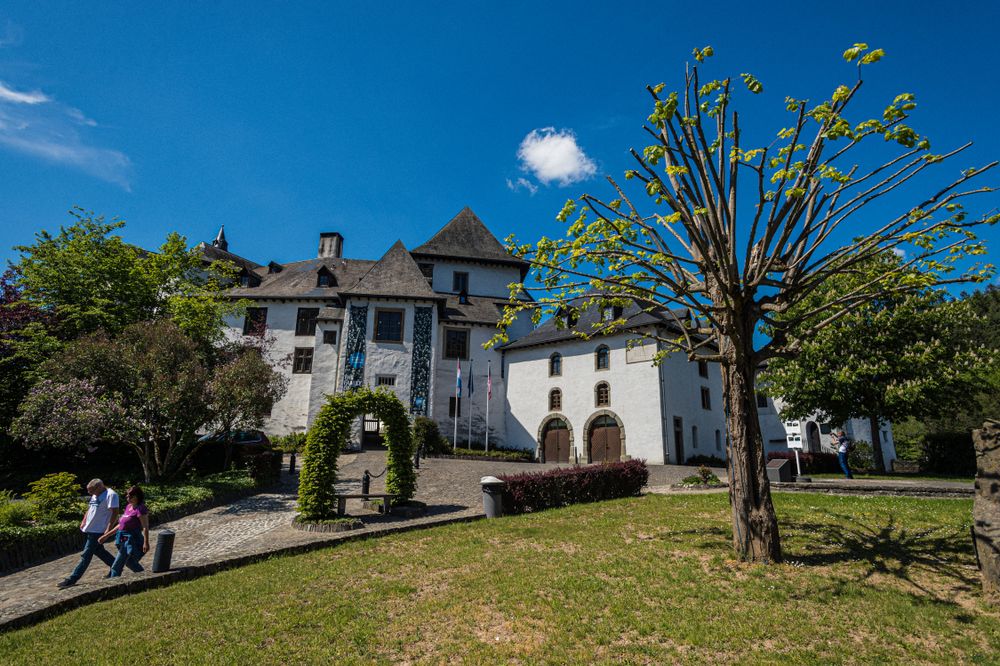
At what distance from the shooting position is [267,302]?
34.0m

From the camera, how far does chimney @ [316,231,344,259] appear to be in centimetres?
4250

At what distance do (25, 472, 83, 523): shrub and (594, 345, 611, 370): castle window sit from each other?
23.6 metres

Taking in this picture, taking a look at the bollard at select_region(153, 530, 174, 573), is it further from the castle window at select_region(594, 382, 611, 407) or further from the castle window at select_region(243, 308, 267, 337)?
the castle window at select_region(243, 308, 267, 337)

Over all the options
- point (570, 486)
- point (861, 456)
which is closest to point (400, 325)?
point (570, 486)

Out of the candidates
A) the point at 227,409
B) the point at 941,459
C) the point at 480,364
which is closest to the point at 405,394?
the point at 480,364

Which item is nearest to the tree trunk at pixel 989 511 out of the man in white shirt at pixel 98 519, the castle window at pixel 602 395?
the man in white shirt at pixel 98 519

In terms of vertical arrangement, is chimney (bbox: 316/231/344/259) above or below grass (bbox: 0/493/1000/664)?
above

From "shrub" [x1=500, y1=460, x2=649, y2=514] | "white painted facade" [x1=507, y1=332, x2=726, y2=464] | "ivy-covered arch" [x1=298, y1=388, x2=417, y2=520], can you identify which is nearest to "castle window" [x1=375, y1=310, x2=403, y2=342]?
"white painted facade" [x1=507, y1=332, x2=726, y2=464]

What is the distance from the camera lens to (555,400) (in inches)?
1230

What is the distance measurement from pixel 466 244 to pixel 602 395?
52.4 feet

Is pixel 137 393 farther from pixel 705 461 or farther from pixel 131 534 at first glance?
pixel 705 461

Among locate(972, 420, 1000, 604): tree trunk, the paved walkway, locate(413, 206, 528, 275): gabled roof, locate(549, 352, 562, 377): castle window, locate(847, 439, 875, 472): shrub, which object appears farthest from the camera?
locate(413, 206, 528, 275): gabled roof

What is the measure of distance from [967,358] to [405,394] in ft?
81.8

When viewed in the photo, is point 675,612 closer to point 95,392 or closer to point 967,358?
point 95,392
